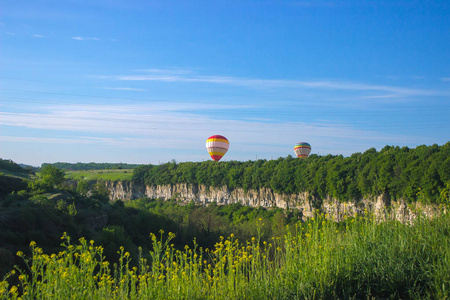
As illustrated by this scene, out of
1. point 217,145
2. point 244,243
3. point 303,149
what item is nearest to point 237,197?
point 217,145

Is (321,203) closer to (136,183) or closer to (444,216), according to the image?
(444,216)

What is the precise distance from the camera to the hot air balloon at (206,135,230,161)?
84.0 m

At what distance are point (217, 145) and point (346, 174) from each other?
36656 millimetres

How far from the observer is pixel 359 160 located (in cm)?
5575

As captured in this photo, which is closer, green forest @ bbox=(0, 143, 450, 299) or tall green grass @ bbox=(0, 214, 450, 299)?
tall green grass @ bbox=(0, 214, 450, 299)

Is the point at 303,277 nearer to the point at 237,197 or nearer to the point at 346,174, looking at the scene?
the point at 346,174

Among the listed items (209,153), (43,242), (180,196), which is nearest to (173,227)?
(43,242)

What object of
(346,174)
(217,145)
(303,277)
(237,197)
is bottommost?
(237,197)

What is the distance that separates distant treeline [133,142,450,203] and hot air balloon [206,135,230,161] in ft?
9.79

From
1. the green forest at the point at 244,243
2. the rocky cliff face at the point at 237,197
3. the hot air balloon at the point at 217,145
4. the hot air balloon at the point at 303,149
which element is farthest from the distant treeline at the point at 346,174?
the hot air balloon at the point at 303,149

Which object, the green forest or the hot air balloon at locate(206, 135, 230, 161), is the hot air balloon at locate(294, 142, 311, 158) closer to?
the green forest

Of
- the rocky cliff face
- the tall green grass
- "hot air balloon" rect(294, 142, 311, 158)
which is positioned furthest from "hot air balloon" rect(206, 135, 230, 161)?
the tall green grass

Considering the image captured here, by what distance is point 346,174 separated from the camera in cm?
5344

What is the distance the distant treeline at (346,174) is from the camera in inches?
1512
